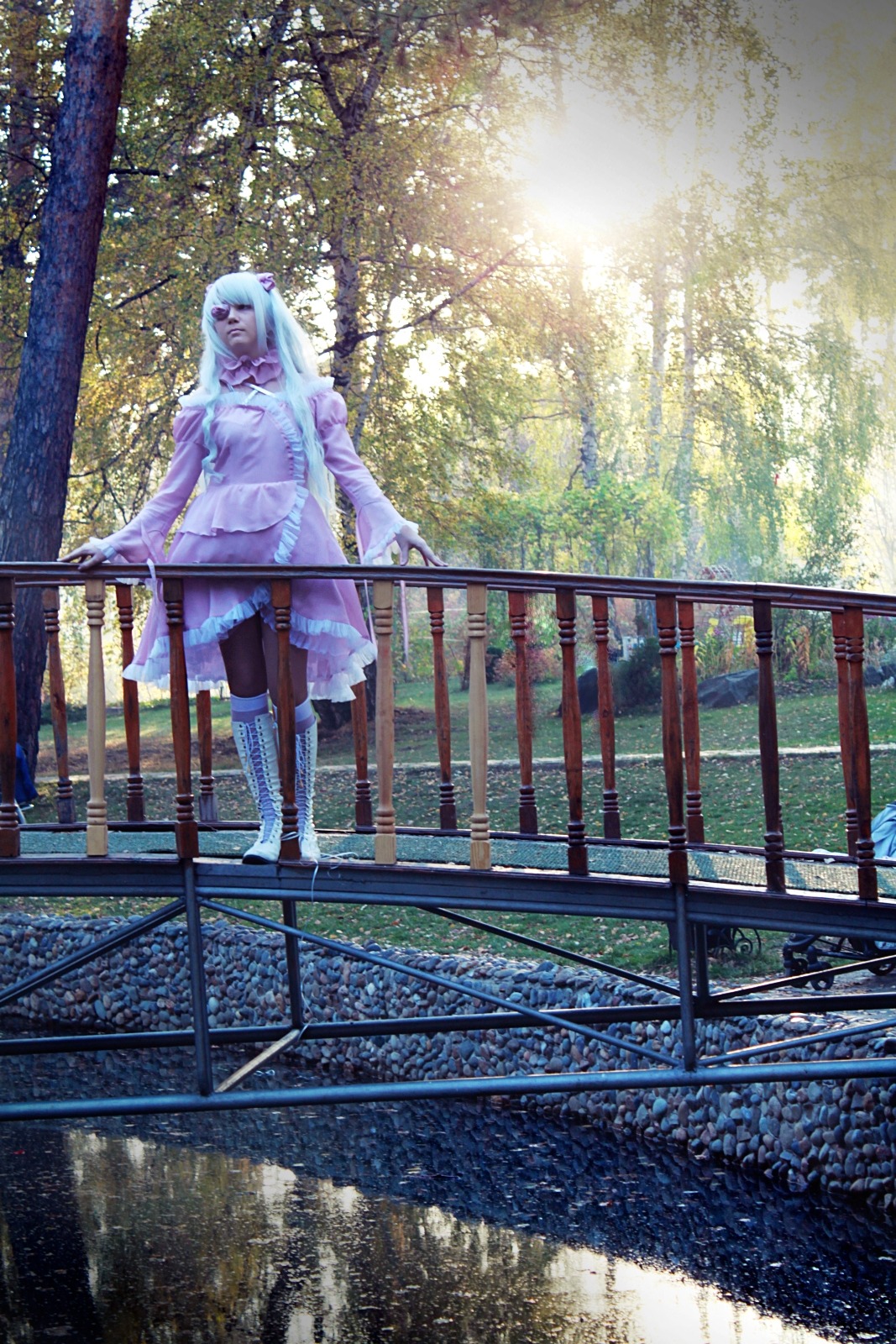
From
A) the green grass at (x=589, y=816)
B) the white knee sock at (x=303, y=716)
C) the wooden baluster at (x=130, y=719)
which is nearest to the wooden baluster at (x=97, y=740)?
the white knee sock at (x=303, y=716)

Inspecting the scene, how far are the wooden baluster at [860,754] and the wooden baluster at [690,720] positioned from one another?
447 millimetres

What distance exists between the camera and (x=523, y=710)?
492 centimetres

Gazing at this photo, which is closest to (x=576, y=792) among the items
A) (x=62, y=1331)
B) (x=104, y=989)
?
(x=62, y=1331)

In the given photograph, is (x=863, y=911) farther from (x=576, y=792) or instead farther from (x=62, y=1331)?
(x=62, y=1331)

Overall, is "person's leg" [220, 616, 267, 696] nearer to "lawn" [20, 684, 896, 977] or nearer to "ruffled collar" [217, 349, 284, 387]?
"ruffled collar" [217, 349, 284, 387]

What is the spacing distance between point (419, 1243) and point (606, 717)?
10.6 ft

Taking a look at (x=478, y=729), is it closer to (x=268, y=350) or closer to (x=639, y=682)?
(x=268, y=350)

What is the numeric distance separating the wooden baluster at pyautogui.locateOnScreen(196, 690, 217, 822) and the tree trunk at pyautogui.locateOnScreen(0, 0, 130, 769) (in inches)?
220

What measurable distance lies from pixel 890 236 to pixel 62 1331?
62.9ft

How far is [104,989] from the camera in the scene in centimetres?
1134

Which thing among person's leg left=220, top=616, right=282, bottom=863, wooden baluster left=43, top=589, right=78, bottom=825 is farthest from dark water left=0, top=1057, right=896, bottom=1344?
person's leg left=220, top=616, right=282, bottom=863

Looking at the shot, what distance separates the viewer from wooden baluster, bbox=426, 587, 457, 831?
485cm

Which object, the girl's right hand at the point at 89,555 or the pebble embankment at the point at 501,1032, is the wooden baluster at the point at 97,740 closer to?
the girl's right hand at the point at 89,555

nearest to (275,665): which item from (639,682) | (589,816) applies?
(589,816)
